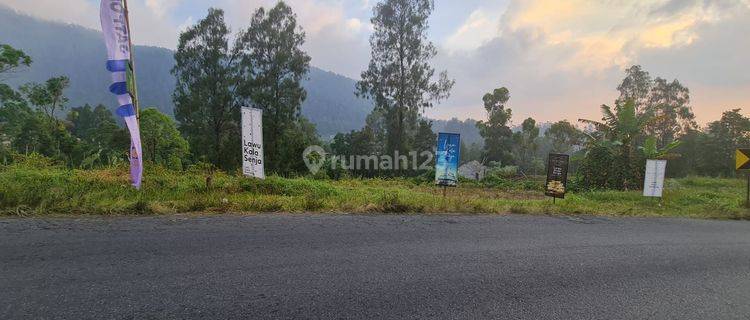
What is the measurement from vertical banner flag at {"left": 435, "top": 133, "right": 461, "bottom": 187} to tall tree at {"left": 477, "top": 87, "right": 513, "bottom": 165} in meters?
39.4

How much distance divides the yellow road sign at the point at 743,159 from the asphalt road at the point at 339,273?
8484mm

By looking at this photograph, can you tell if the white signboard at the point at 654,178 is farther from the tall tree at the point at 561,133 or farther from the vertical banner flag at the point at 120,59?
the tall tree at the point at 561,133

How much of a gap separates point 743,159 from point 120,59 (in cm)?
1612

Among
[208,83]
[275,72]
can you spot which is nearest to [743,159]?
[275,72]

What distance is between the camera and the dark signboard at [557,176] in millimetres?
10281

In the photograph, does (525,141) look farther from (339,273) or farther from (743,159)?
(339,273)

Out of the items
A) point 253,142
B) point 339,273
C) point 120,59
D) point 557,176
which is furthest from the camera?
point 557,176

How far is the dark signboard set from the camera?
33.7 ft

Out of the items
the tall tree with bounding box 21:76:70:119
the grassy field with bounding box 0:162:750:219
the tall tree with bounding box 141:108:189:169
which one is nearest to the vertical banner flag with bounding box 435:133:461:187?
the grassy field with bounding box 0:162:750:219

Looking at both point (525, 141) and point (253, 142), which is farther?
point (525, 141)

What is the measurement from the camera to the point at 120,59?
6863 mm

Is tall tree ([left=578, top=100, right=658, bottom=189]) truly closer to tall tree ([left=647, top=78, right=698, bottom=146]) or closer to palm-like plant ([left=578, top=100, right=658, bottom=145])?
palm-like plant ([left=578, top=100, right=658, bottom=145])

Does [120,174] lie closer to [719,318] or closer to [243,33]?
[719,318]

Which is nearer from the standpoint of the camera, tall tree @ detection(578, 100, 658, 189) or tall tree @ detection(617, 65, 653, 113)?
tall tree @ detection(578, 100, 658, 189)
